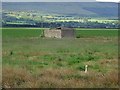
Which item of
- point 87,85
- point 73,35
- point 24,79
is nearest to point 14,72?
point 24,79

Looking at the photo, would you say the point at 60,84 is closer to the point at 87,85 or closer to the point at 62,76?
the point at 87,85

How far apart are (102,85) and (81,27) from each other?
120 metres

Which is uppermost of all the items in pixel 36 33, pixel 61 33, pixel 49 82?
A: pixel 49 82

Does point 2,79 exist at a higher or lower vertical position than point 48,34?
higher

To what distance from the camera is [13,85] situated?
10203 millimetres

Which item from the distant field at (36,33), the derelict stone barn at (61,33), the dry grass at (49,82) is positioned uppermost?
the dry grass at (49,82)

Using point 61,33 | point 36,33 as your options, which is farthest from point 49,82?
point 36,33

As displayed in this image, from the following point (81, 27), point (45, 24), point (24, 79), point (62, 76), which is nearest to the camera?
point (24, 79)

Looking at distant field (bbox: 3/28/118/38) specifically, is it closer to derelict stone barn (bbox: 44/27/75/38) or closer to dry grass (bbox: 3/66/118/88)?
derelict stone barn (bbox: 44/27/75/38)

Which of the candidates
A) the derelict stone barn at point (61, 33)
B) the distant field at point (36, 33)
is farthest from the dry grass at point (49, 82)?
the distant field at point (36, 33)

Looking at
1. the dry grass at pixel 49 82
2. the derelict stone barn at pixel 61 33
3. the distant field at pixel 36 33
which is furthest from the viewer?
the distant field at pixel 36 33

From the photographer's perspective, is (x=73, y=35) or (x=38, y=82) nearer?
(x=38, y=82)

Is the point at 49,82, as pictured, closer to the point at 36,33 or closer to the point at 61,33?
the point at 61,33

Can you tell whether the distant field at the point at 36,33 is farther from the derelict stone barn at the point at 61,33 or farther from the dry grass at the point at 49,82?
the dry grass at the point at 49,82
